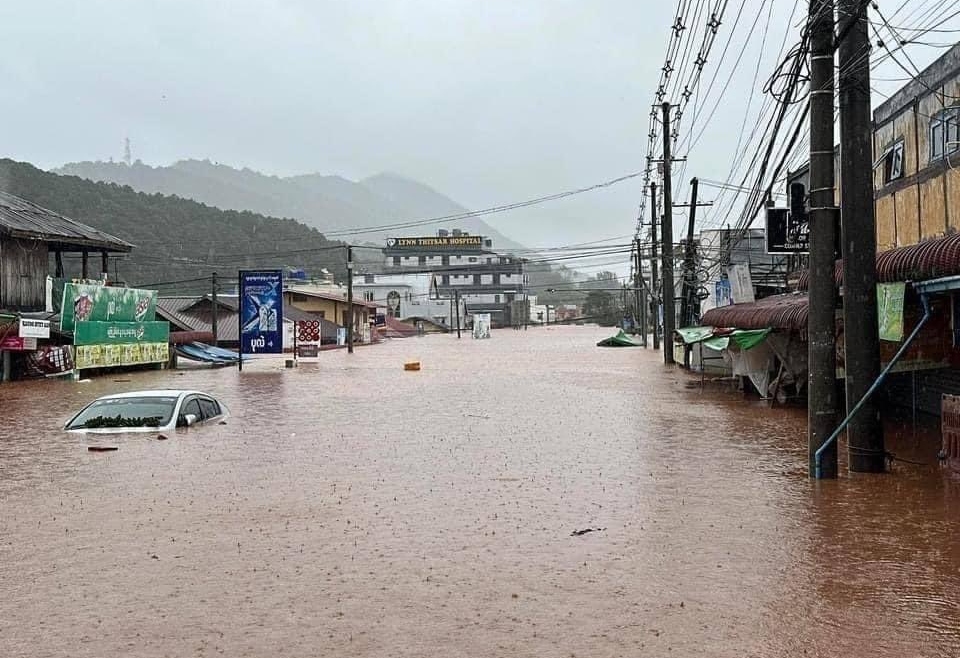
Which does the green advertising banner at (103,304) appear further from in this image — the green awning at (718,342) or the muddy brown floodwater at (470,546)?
the green awning at (718,342)

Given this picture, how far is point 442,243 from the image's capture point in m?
163

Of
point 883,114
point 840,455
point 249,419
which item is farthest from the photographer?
point 249,419

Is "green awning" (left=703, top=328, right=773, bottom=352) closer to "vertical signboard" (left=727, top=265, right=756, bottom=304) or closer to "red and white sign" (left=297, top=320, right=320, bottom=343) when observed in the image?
"vertical signboard" (left=727, top=265, right=756, bottom=304)

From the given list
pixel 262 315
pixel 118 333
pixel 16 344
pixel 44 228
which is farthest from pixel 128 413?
pixel 262 315

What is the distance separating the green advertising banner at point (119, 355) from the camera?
115 ft

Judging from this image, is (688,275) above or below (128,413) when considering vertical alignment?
above

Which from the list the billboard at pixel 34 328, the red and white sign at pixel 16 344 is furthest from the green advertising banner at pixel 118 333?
the red and white sign at pixel 16 344

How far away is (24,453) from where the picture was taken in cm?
1602

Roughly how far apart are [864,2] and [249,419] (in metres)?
15.1

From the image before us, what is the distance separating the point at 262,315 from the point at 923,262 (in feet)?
107

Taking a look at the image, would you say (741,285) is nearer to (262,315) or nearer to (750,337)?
(750,337)

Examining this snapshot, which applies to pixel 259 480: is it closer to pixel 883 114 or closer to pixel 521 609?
pixel 521 609

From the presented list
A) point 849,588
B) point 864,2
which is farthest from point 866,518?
point 864,2

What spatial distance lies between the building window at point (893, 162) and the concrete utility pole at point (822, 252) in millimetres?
6812
